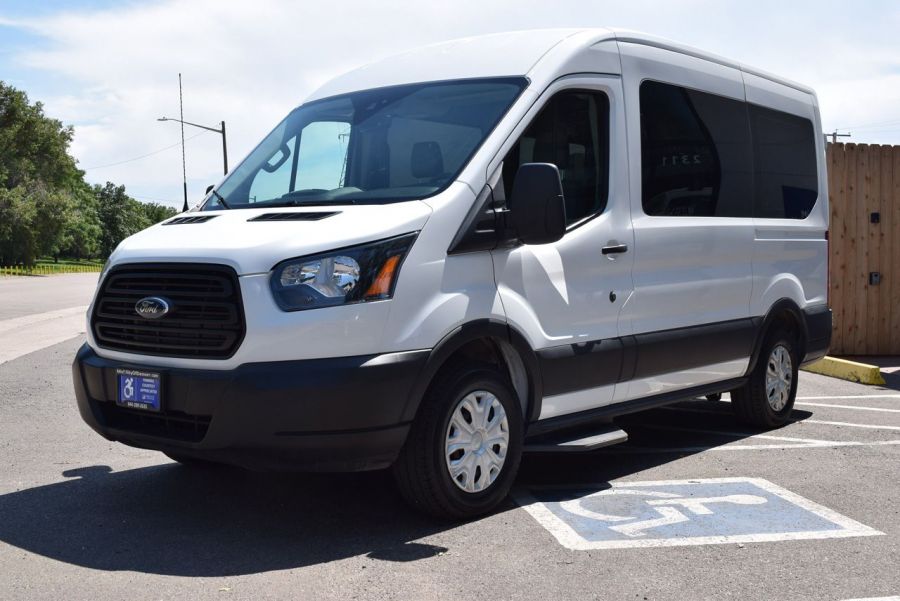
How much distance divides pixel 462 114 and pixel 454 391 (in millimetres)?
1510

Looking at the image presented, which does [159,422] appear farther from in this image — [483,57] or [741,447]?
[741,447]

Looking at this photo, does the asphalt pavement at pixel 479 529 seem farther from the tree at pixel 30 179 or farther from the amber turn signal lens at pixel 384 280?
the tree at pixel 30 179

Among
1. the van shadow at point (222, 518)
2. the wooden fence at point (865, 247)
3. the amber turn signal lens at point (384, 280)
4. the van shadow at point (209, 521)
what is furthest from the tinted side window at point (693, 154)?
the wooden fence at point (865, 247)

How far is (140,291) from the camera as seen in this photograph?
4.77m

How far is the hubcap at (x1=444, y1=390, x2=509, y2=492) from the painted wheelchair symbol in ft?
1.73

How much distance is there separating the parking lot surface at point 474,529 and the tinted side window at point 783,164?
1801 millimetres

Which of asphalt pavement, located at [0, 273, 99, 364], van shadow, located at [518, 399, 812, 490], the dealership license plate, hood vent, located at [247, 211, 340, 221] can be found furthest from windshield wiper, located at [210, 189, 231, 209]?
asphalt pavement, located at [0, 273, 99, 364]

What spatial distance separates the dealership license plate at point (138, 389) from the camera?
4.61 meters

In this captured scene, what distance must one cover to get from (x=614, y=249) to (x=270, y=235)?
2.10 meters

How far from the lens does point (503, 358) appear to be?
522cm

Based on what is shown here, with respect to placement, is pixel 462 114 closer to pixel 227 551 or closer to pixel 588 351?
pixel 588 351

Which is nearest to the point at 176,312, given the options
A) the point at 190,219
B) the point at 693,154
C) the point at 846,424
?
the point at 190,219

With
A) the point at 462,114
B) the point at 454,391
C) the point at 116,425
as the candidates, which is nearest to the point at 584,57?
the point at 462,114

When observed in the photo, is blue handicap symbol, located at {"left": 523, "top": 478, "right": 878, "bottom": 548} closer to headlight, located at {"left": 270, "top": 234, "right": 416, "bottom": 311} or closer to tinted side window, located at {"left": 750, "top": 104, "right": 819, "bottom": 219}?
headlight, located at {"left": 270, "top": 234, "right": 416, "bottom": 311}
